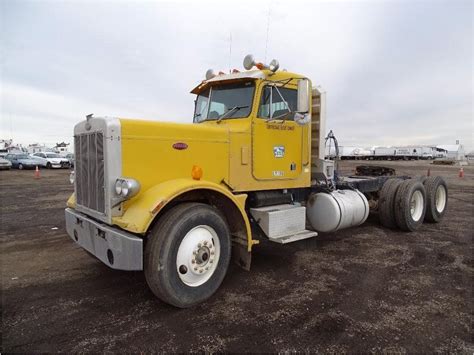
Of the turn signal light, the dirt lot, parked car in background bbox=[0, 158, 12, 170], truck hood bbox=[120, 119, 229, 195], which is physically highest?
truck hood bbox=[120, 119, 229, 195]

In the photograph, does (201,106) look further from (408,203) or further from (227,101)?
(408,203)

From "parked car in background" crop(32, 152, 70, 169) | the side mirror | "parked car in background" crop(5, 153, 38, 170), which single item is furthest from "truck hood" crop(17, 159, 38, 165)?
the side mirror

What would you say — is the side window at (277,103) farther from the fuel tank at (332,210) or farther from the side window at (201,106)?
the fuel tank at (332,210)

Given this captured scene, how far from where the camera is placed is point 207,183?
4.02m

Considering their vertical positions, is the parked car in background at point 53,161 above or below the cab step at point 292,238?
above

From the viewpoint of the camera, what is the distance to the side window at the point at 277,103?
500cm

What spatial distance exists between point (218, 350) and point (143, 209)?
1594mm

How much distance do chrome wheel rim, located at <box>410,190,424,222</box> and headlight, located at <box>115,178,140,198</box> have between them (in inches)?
264

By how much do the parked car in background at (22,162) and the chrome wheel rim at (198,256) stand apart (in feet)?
106

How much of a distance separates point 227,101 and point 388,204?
4.60m

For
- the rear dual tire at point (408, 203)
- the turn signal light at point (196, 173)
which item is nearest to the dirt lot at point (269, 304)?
the rear dual tire at point (408, 203)

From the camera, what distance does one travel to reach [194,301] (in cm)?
383

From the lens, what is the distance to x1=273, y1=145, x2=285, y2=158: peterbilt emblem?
522cm

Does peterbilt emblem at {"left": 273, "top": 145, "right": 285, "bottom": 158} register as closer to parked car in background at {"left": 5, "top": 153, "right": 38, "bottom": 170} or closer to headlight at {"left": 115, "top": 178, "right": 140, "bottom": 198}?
headlight at {"left": 115, "top": 178, "right": 140, "bottom": 198}
